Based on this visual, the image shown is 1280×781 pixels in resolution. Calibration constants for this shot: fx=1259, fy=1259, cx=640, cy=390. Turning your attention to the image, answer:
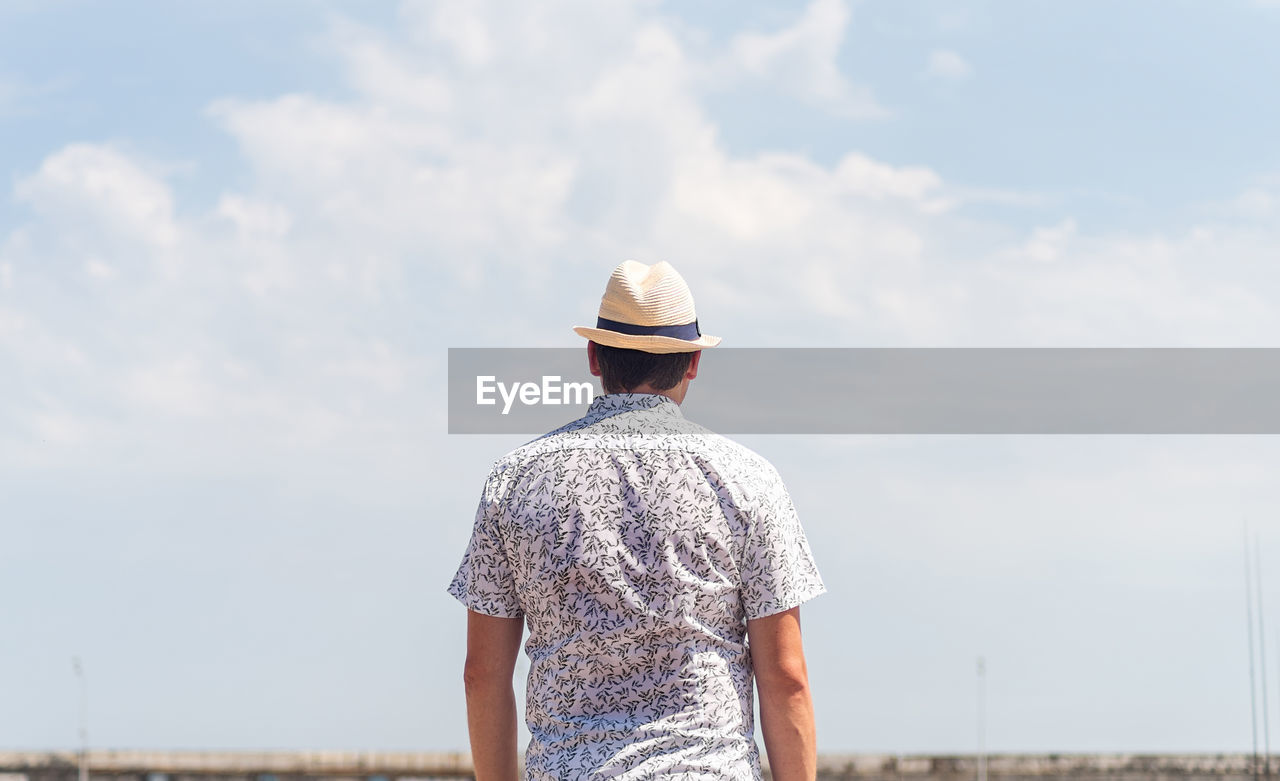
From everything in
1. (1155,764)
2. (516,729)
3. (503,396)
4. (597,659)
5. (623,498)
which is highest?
(503,396)

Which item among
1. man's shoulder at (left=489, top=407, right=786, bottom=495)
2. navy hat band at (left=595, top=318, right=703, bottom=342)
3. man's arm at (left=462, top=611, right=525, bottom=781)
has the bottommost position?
man's arm at (left=462, top=611, right=525, bottom=781)

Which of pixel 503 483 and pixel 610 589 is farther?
pixel 503 483

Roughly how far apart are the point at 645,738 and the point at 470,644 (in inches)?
17.0

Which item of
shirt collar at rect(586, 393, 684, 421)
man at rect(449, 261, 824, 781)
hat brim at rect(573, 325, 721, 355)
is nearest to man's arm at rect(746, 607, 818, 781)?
man at rect(449, 261, 824, 781)

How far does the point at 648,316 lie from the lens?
2395mm

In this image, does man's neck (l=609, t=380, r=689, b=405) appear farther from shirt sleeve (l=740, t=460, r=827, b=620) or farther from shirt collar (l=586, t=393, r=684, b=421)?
shirt sleeve (l=740, t=460, r=827, b=620)

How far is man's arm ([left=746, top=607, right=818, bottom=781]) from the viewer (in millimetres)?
2254

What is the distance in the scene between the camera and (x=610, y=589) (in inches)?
85.0

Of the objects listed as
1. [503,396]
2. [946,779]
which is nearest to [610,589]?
[503,396]

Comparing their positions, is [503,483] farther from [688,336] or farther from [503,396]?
[503,396]

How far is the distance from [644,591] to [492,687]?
17.4 inches

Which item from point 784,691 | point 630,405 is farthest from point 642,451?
point 784,691

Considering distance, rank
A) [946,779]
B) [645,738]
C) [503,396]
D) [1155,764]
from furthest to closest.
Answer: [1155,764], [946,779], [503,396], [645,738]

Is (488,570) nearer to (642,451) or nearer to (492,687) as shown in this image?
(492,687)
